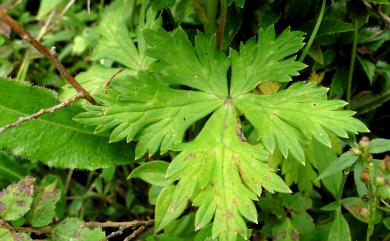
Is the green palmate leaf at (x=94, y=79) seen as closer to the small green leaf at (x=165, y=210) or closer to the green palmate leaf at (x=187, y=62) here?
the green palmate leaf at (x=187, y=62)

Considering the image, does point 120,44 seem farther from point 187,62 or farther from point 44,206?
point 44,206

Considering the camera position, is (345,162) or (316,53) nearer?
(345,162)

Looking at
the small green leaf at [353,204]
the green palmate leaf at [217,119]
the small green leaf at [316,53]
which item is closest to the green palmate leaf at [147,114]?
Answer: the green palmate leaf at [217,119]

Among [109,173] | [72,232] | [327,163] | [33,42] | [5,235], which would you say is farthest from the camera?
[109,173]

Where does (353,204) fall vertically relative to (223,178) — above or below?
below

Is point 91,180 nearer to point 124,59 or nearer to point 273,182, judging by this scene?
point 124,59

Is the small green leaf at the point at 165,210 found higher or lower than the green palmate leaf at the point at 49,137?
lower

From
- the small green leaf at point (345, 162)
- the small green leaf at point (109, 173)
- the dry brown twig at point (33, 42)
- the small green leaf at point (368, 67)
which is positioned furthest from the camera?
the small green leaf at point (109, 173)

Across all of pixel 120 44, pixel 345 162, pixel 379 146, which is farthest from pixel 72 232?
pixel 379 146
